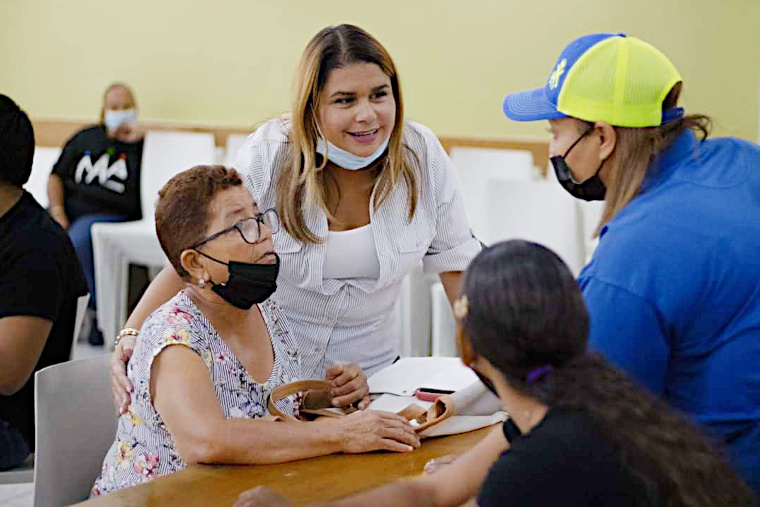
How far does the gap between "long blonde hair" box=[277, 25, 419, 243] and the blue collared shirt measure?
3.02 feet

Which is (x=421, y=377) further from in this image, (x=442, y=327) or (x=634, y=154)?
(x=442, y=327)

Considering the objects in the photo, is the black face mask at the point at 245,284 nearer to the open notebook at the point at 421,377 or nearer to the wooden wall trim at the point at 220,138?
the open notebook at the point at 421,377

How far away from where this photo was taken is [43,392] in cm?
216

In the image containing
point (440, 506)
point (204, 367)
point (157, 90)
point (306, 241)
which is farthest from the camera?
point (157, 90)

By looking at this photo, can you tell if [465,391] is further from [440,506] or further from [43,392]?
[43,392]

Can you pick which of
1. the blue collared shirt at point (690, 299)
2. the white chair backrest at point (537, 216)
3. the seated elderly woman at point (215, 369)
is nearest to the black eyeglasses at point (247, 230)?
the seated elderly woman at point (215, 369)

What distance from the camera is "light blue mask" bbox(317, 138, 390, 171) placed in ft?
7.98

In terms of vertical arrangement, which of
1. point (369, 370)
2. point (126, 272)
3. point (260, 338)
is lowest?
point (126, 272)

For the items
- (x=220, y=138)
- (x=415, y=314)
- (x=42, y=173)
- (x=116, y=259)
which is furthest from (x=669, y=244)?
(x=42, y=173)

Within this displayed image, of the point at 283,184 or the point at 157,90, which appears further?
the point at 157,90

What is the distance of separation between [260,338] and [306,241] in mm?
353

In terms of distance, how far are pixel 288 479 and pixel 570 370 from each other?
638 mm

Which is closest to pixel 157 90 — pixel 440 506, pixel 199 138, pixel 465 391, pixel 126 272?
pixel 199 138

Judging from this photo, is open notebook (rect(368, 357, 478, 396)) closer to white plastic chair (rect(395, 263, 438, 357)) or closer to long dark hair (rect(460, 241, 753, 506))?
long dark hair (rect(460, 241, 753, 506))
